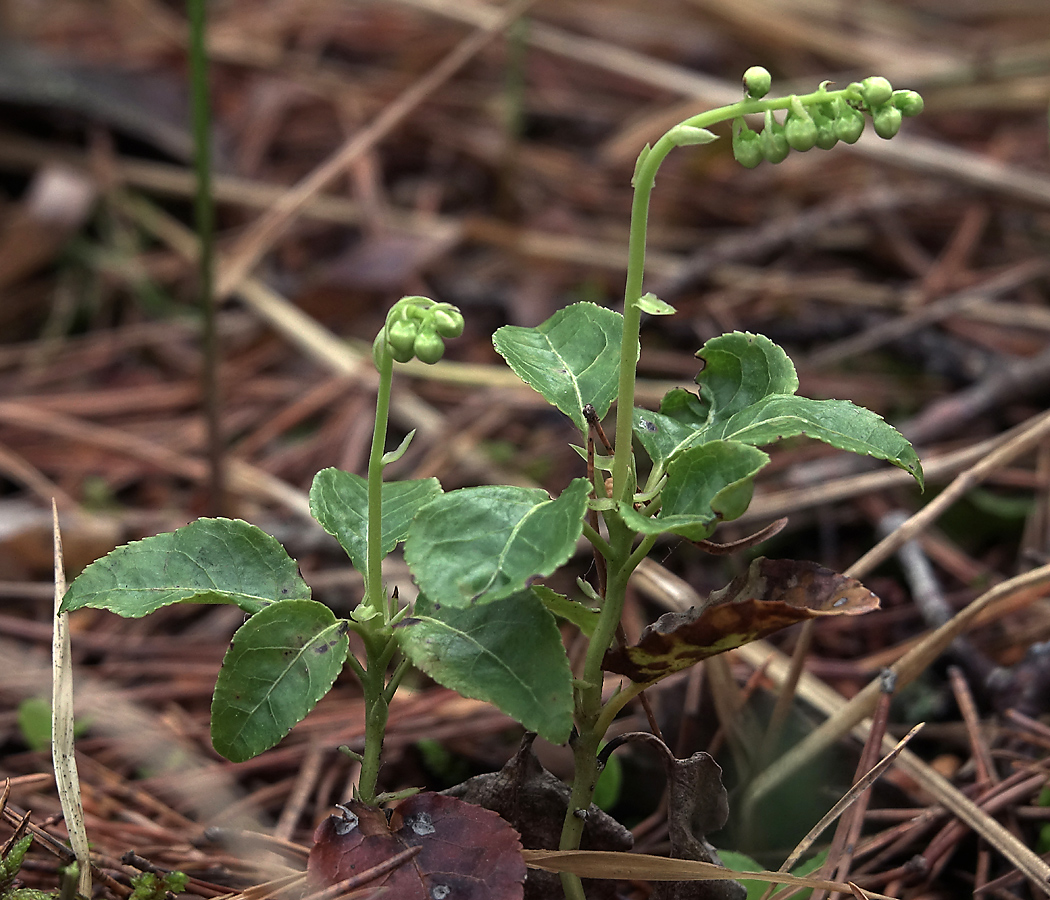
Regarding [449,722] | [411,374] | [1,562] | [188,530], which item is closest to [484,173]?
[411,374]

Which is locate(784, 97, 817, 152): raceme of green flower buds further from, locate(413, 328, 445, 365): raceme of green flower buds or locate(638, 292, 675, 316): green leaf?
locate(413, 328, 445, 365): raceme of green flower buds

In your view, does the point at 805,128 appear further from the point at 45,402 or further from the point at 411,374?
the point at 45,402

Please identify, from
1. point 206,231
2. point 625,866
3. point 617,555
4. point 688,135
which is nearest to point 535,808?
point 625,866

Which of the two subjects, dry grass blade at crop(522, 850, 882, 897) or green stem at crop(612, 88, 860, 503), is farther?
dry grass blade at crop(522, 850, 882, 897)

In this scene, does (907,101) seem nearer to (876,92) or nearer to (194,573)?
(876,92)

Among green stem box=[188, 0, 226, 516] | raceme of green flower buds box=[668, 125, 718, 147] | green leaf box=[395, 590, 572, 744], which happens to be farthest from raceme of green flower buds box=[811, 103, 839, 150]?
green stem box=[188, 0, 226, 516]

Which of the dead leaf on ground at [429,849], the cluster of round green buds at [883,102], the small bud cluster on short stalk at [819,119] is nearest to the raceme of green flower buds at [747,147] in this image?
the small bud cluster on short stalk at [819,119]
